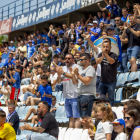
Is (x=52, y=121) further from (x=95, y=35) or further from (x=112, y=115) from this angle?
(x=95, y=35)

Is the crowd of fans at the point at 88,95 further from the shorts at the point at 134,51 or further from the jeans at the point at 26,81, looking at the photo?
the jeans at the point at 26,81

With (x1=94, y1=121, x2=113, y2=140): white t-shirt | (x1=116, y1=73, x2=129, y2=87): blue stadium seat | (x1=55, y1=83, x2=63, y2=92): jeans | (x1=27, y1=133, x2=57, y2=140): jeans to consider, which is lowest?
(x1=27, y1=133, x2=57, y2=140): jeans

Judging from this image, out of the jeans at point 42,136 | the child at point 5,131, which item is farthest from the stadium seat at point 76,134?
the child at point 5,131

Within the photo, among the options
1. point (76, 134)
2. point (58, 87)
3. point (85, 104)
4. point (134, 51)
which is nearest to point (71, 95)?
point (85, 104)

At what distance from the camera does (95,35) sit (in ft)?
34.9

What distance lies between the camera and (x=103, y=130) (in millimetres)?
4055

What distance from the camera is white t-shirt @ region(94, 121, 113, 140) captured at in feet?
13.0

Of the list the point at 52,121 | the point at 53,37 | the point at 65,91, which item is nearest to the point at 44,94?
the point at 65,91

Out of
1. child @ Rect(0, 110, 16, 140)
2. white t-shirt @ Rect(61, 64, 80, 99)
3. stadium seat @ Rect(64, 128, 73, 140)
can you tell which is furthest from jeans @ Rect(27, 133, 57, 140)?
white t-shirt @ Rect(61, 64, 80, 99)

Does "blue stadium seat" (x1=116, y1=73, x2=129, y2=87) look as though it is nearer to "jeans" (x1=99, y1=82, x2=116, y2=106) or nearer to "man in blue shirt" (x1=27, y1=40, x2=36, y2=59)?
"jeans" (x1=99, y1=82, x2=116, y2=106)

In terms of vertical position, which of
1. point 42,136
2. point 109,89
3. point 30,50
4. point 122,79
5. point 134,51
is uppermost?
point 30,50

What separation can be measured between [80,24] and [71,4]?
2.47 metres

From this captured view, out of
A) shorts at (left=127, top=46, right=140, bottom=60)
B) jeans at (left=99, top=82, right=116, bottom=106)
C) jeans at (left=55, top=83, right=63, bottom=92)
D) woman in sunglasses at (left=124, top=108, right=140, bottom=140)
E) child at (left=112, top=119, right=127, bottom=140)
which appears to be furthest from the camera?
jeans at (left=55, top=83, right=63, bottom=92)

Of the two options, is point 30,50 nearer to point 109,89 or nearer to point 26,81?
point 26,81
